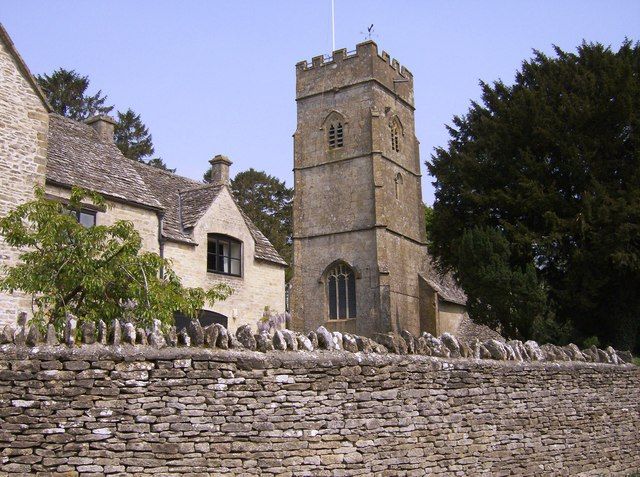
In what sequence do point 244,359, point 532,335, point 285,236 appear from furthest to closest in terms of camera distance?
point 285,236
point 532,335
point 244,359

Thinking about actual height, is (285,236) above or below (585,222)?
above

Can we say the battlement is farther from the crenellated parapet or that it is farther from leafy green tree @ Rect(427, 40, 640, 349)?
leafy green tree @ Rect(427, 40, 640, 349)

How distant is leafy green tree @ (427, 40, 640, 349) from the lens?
75.0 ft

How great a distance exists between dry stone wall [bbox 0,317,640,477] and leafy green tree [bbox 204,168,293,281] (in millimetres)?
41313

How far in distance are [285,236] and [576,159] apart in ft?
101

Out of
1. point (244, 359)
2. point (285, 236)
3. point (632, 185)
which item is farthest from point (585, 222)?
point (285, 236)

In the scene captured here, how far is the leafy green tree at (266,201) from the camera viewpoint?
52.1 m

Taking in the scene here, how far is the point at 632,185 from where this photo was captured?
77.2 feet

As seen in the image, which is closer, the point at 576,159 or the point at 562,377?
the point at 562,377

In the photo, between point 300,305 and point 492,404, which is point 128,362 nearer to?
point 492,404

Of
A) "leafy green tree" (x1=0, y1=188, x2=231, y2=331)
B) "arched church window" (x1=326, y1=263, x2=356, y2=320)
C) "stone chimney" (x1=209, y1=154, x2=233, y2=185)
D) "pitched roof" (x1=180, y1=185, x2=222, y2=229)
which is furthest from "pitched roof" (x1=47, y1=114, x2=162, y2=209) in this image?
"arched church window" (x1=326, y1=263, x2=356, y2=320)

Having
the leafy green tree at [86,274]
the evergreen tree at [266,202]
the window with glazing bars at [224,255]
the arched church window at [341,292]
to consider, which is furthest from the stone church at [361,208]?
the leafy green tree at [86,274]

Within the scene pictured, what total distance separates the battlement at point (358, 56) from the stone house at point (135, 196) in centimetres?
1914

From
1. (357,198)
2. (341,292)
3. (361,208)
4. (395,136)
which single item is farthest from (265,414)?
(395,136)
